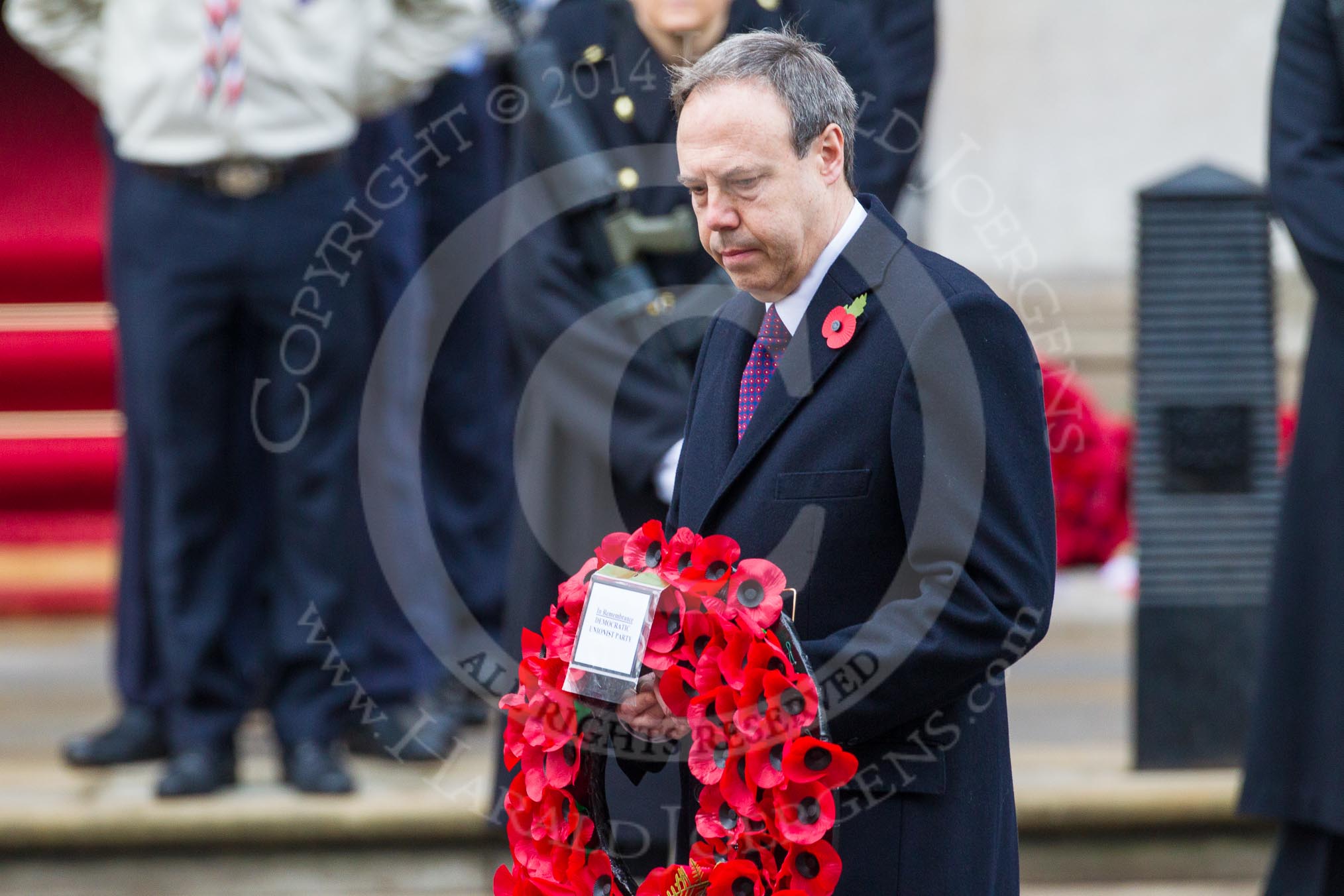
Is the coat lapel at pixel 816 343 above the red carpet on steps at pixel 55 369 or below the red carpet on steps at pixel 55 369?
below

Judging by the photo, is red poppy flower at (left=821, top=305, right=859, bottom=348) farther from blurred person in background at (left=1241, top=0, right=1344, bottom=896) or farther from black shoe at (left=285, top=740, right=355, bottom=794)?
black shoe at (left=285, top=740, right=355, bottom=794)

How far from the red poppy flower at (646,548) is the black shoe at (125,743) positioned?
2.63m

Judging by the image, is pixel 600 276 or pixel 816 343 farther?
pixel 600 276

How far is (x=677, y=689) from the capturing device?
1.82m

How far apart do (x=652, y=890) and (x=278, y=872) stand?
224cm

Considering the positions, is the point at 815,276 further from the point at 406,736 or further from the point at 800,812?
the point at 406,736

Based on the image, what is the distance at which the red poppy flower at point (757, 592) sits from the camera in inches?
70.2

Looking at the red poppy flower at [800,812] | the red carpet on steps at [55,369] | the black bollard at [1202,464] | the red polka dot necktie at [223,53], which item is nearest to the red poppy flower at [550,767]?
the red poppy flower at [800,812]

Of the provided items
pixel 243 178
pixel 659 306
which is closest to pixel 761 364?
pixel 659 306

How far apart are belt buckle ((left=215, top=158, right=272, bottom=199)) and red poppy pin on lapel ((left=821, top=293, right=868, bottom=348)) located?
218 centimetres

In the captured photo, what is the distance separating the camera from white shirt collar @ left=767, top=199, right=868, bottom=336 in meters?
2.00

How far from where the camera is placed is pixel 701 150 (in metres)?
1.89

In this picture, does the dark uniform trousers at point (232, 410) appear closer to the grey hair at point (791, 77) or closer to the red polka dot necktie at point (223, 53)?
the red polka dot necktie at point (223, 53)

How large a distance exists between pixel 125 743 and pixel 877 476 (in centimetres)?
282
